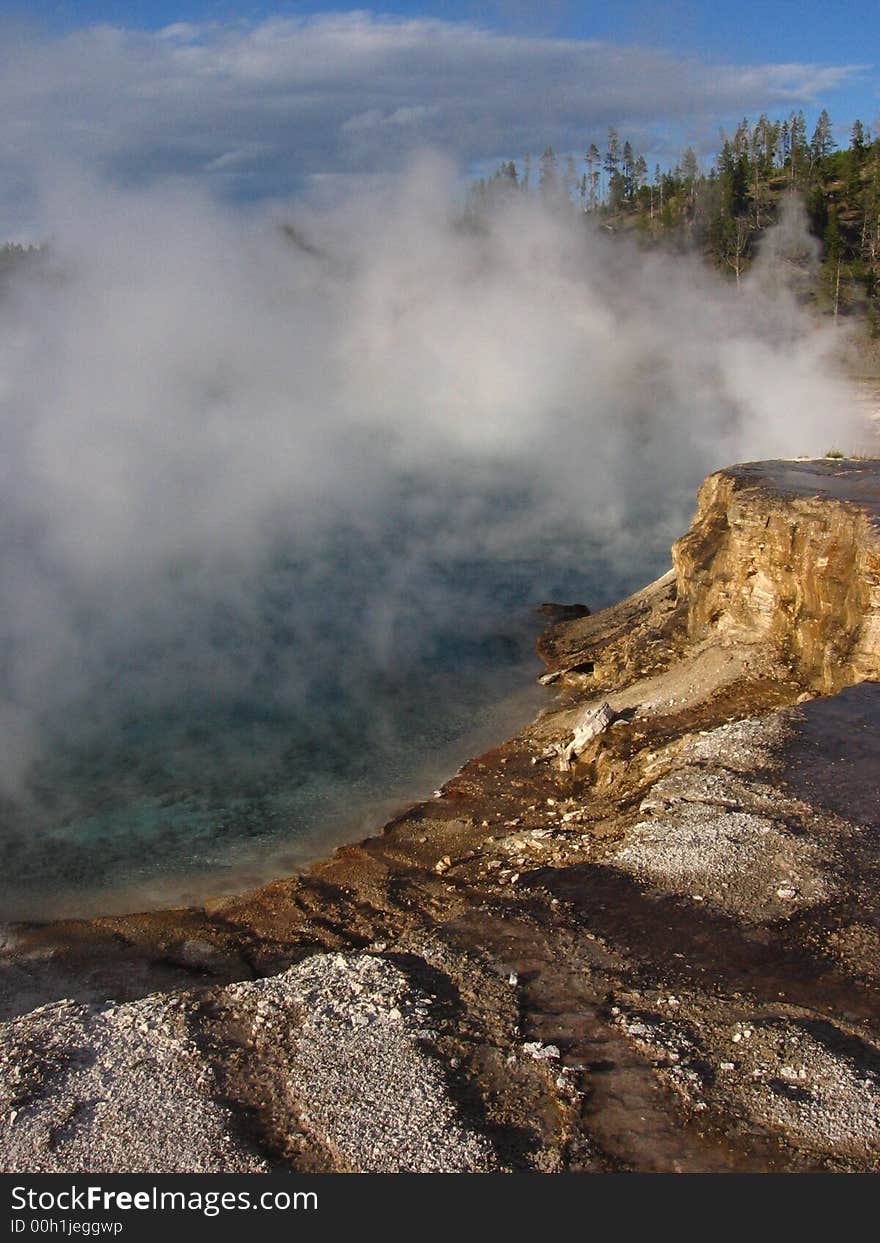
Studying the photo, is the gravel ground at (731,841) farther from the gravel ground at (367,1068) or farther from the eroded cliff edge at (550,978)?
the gravel ground at (367,1068)

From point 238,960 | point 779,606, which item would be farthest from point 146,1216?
point 779,606

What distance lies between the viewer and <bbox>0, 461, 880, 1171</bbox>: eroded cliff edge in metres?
5.44

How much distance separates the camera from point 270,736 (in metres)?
14.6

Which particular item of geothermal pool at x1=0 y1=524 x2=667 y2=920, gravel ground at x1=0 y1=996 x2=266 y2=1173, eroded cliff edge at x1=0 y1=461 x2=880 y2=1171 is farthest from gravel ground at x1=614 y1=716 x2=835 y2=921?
geothermal pool at x1=0 y1=524 x2=667 y2=920

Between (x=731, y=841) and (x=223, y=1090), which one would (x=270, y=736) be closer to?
(x=731, y=841)

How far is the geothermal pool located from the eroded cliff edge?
2.80ft

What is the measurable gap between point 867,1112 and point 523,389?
106 ft

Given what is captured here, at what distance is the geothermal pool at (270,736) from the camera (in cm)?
1146

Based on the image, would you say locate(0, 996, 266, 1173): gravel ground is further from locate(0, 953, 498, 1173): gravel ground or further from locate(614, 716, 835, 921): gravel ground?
locate(614, 716, 835, 921): gravel ground

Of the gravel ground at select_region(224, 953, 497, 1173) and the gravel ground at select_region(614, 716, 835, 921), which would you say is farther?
the gravel ground at select_region(614, 716, 835, 921)

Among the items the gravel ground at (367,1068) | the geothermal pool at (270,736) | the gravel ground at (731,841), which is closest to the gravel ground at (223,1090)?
the gravel ground at (367,1068)

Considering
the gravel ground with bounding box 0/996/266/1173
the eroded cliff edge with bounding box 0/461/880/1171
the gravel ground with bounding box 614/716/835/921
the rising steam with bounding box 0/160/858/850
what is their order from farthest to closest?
1. the rising steam with bounding box 0/160/858/850
2. the gravel ground with bounding box 614/716/835/921
3. the eroded cliff edge with bounding box 0/461/880/1171
4. the gravel ground with bounding box 0/996/266/1173

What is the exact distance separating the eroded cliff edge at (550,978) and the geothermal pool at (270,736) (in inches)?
33.6

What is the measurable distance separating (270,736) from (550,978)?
8.22 metres
